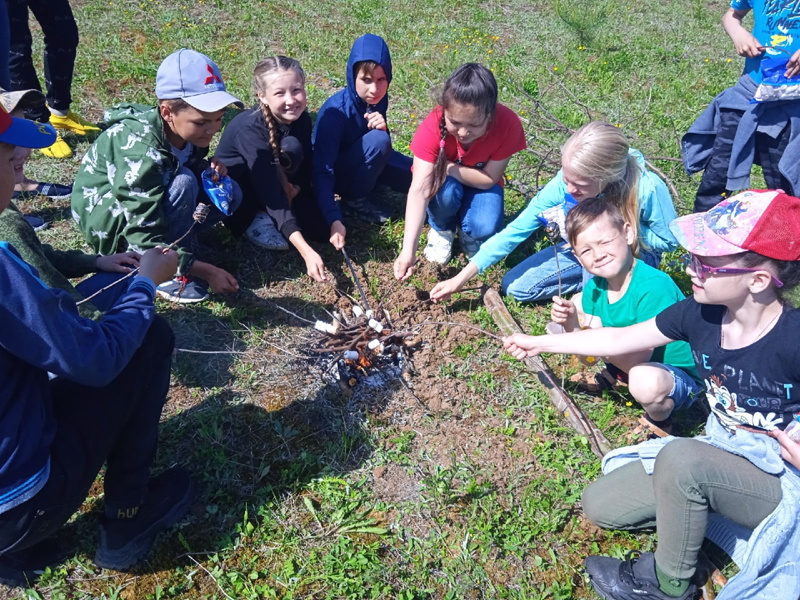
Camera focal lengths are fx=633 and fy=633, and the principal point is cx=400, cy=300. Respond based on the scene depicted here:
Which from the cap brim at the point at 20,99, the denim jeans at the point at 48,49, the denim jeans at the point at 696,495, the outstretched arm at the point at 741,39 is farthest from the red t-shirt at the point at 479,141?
the denim jeans at the point at 48,49

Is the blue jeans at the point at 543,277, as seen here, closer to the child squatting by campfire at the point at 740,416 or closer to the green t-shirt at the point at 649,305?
the green t-shirt at the point at 649,305

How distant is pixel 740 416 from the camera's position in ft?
7.15

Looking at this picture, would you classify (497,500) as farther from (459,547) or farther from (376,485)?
(376,485)

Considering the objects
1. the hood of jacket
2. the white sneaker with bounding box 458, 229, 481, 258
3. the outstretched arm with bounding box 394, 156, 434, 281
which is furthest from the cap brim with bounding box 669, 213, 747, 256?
the hood of jacket

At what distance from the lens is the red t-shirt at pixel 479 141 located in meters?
3.57

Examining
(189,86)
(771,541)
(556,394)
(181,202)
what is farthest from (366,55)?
(771,541)

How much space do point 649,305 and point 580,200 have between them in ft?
2.27

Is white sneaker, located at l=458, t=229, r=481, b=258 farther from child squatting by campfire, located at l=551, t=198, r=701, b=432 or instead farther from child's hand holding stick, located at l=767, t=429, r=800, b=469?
child's hand holding stick, located at l=767, t=429, r=800, b=469

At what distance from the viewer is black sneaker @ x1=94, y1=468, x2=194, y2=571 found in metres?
2.23

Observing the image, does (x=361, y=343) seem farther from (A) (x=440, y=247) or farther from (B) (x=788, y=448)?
(B) (x=788, y=448)

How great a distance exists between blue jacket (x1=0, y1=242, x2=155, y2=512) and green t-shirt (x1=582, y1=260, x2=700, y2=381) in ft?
6.49

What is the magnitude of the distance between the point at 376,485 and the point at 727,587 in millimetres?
1304

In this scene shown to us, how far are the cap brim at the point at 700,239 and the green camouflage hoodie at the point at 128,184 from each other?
2.21 metres

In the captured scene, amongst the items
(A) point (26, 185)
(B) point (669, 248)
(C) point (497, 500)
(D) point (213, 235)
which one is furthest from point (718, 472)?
(A) point (26, 185)
